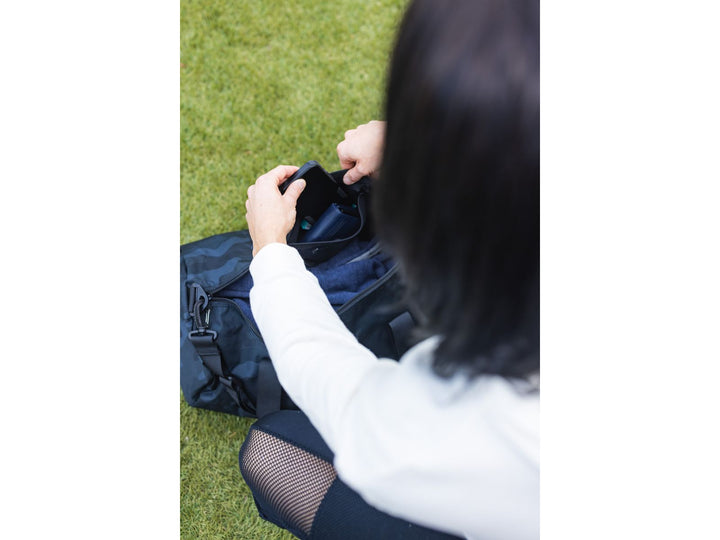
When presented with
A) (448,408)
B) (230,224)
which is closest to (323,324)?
(448,408)

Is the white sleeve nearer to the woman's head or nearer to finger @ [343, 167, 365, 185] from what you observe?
the woman's head

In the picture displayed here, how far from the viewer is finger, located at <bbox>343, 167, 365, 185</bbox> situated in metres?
1.10

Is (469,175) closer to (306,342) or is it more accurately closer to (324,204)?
(306,342)

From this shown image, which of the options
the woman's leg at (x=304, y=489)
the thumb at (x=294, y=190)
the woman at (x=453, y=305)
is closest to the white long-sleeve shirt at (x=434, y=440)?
the woman at (x=453, y=305)

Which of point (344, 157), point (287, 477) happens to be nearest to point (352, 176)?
point (344, 157)

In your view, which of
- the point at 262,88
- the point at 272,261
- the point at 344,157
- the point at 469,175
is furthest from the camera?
the point at 262,88

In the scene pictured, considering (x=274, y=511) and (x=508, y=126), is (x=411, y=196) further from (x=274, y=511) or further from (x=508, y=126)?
(x=274, y=511)

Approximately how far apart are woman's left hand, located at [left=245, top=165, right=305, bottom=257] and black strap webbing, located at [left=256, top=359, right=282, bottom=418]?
0.31m

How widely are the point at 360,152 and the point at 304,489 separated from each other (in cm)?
67

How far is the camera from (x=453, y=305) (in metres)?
0.54
